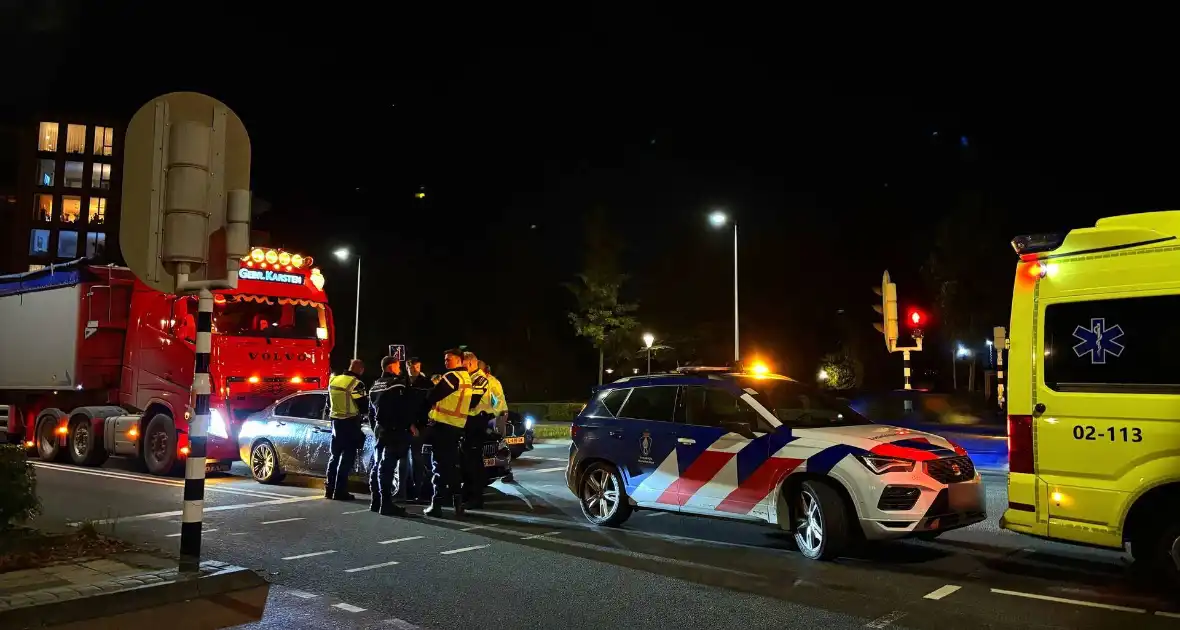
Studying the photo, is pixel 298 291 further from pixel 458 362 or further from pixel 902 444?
pixel 902 444

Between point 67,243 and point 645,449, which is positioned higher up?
point 67,243

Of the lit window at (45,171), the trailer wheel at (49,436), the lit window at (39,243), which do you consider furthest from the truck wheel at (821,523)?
the lit window at (45,171)

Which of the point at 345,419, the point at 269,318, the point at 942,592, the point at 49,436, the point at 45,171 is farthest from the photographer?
the point at 45,171

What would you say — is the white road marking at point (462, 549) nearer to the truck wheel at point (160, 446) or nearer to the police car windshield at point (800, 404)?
the police car windshield at point (800, 404)

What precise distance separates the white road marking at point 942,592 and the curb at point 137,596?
471cm

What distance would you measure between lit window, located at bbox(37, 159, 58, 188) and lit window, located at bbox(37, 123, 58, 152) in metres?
1.12

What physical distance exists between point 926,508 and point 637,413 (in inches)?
126

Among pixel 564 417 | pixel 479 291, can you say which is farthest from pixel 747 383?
pixel 479 291

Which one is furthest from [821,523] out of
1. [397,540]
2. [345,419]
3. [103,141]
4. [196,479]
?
[103,141]

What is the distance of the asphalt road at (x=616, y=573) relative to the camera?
5816 mm

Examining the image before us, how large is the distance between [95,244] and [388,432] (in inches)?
3029

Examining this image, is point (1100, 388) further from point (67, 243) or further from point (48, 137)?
point (48, 137)

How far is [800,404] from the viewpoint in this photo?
341 inches

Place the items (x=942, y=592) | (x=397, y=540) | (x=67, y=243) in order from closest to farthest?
(x=942, y=592) → (x=397, y=540) → (x=67, y=243)
